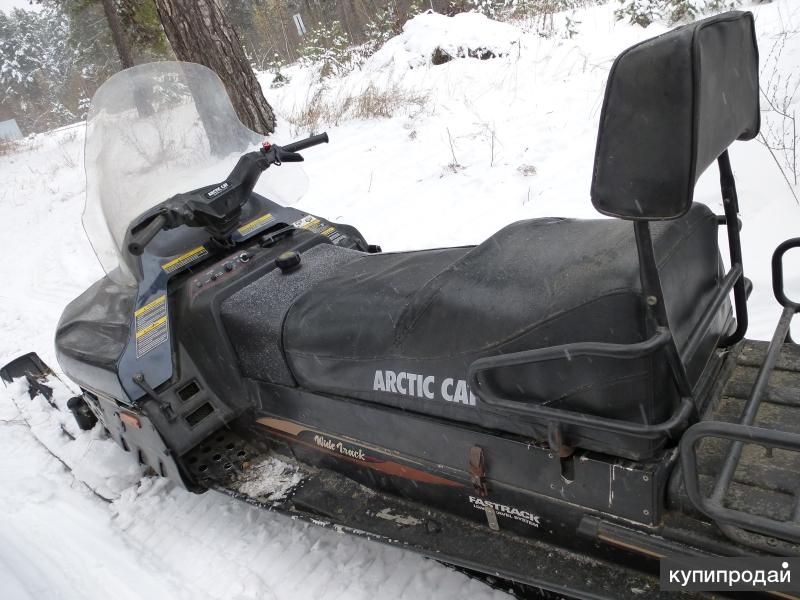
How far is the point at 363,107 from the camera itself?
823 centimetres

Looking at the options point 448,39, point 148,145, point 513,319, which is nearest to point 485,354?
point 513,319

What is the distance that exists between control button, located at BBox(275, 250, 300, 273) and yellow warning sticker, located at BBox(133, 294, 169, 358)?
57 centimetres

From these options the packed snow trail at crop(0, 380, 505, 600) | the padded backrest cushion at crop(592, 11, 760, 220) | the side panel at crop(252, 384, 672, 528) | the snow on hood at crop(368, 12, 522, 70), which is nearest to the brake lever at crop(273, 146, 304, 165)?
the side panel at crop(252, 384, 672, 528)

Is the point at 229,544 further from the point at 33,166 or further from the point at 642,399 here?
the point at 33,166

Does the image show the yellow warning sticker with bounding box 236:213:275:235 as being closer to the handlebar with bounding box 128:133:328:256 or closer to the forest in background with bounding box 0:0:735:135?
the handlebar with bounding box 128:133:328:256

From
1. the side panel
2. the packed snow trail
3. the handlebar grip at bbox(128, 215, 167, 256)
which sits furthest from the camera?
the handlebar grip at bbox(128, 215, 167, 256)

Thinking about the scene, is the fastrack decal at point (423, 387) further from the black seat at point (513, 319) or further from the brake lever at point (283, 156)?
the brake lever at point (283, 156)

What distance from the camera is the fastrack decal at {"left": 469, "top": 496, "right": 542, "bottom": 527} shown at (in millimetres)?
1865

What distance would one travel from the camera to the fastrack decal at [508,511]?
1865 mm

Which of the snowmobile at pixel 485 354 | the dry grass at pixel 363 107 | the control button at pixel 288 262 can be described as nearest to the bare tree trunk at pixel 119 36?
the dry grass at pixel 363 107

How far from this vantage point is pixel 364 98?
8336mm

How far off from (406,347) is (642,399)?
0.72 meters

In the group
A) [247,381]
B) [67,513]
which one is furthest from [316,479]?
[67,513]

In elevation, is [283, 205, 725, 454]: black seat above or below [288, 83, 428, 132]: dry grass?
below
